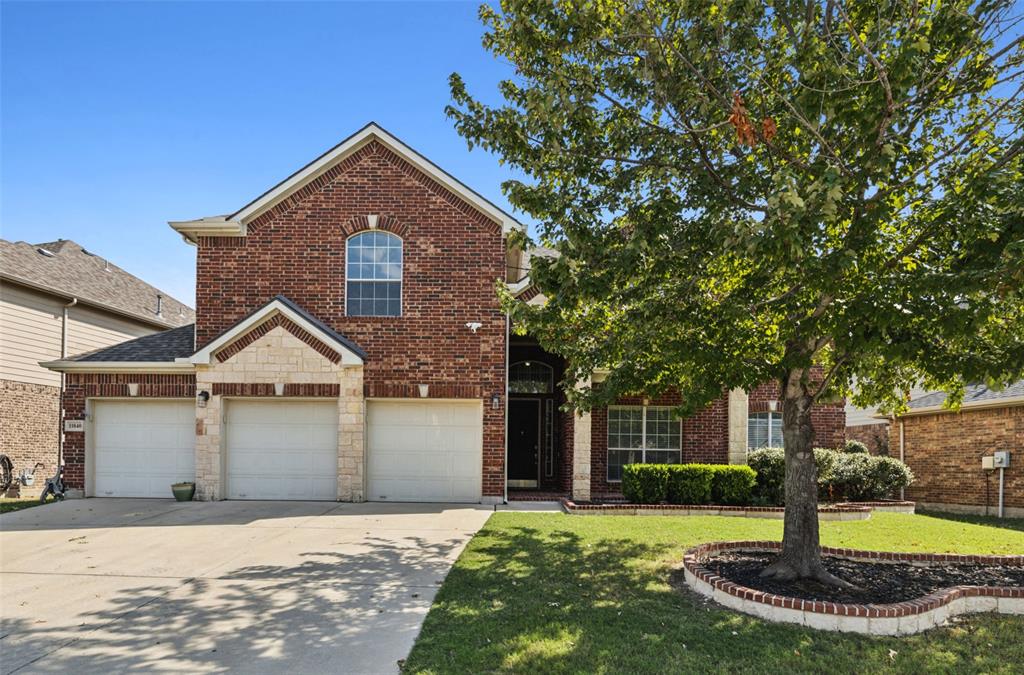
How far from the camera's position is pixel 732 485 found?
561 inches

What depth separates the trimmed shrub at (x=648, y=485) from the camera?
14.1 metres

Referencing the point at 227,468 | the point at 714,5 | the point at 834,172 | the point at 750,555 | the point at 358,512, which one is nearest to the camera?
the point at 834,172

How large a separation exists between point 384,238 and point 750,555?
9.83m

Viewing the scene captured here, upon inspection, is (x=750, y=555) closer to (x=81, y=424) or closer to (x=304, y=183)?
(x=304, y=183)

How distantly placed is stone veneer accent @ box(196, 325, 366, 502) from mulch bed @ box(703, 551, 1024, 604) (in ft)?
26.3

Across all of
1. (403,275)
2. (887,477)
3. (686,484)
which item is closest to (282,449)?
(403,275)

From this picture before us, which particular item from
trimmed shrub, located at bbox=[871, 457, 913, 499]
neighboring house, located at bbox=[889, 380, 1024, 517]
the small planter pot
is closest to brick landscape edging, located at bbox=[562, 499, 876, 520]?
trimmed shrub, located at bbox=[871, 457, 913, 499]

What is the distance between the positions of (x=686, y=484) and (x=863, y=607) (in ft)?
26.0

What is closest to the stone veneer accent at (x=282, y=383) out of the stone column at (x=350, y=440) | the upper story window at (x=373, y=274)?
the stone column at (x=350, y=440)

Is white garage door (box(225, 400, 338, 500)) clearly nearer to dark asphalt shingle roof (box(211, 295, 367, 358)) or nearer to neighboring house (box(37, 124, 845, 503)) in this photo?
neighboring house (box(37, 124, 845, 503))

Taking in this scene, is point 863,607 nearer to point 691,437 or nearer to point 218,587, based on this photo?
point 218,587

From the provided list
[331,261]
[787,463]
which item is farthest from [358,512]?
[787,463]

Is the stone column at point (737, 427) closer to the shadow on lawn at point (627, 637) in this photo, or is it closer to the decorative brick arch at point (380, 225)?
the shadow on lawn at point (627, 637)

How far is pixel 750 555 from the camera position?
904 cm
